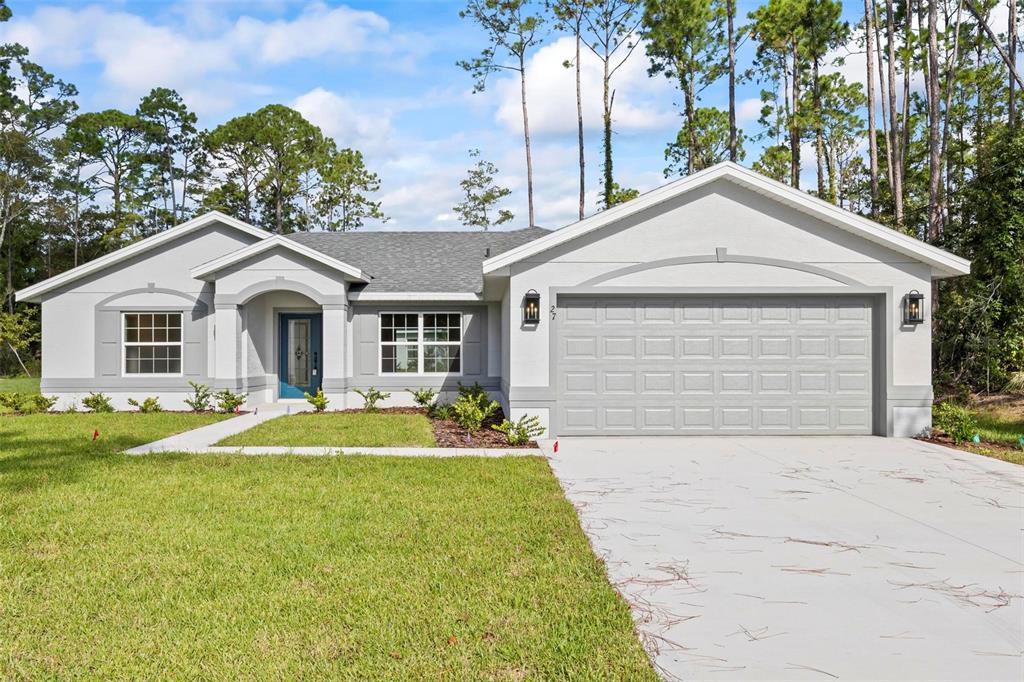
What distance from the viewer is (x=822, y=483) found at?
24.8 feet

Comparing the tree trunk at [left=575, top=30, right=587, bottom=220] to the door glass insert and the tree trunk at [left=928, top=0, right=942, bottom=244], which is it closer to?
the tree trunk at [left=928, top=0, right=942, bottom=244]

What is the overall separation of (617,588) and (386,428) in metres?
7.85

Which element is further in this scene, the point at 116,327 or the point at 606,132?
the point at 606,132

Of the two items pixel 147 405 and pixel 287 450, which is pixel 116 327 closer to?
pixel 147 405

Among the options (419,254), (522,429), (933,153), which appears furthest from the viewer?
(933,153)

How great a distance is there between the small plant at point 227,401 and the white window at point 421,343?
3.31 m

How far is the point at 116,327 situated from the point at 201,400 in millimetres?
3158

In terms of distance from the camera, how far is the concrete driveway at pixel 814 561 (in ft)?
11.4

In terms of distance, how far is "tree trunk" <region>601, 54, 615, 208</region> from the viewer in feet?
95.9

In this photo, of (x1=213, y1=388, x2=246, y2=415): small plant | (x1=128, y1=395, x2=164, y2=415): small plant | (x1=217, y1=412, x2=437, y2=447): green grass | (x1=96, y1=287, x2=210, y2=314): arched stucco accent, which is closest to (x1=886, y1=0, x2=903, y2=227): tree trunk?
(x1=217, y1=412, x2=437, y2=447): green grass

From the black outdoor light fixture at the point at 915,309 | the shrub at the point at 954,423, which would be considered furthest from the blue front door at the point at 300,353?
the shrub at the point at 954,423

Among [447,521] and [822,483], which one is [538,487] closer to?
[447,521]

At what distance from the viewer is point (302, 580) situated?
14.4 ft

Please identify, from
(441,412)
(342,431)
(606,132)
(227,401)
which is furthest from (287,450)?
(606,132)
